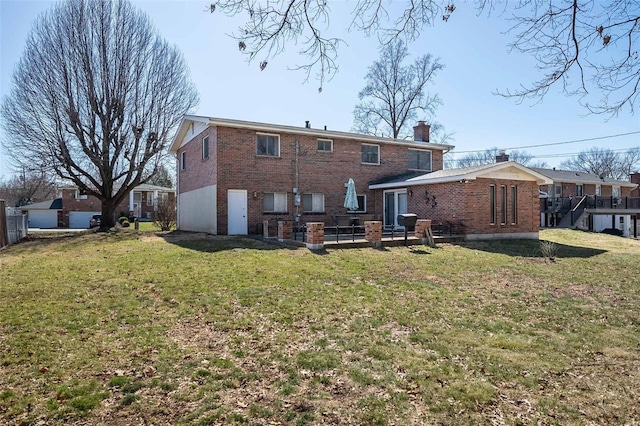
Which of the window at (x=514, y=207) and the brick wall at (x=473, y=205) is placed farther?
the window at (x=514, y=207)

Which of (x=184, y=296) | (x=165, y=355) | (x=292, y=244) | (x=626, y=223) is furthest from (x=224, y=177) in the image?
(x=626, y=223)

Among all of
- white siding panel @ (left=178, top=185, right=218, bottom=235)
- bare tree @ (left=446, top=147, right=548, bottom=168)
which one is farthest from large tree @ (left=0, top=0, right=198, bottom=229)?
bare tree @ (left=446, top=147, right=548, bottom=168)

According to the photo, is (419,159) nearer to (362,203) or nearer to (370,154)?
(370,154)

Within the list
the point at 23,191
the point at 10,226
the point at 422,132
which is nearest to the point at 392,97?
the point at 422,132

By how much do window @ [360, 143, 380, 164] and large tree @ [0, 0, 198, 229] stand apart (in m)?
12.2

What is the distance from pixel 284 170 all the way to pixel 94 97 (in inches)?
483

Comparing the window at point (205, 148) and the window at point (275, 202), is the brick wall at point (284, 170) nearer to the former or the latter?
the window at point (275, 202)

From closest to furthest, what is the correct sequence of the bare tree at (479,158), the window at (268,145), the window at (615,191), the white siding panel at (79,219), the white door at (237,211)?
the white door at (237,211)
the window at (268,145)
the window at (615,191)
the white siding panel at (79,219)
the bare tree at (479,158)

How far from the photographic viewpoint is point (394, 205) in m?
20.7

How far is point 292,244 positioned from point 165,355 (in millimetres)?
9503

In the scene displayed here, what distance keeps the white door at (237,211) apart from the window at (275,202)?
1117 millimetres

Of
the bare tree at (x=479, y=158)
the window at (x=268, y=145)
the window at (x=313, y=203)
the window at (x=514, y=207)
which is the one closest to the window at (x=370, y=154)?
the window at (x=313, y=203)

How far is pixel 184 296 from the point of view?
7.31 meters

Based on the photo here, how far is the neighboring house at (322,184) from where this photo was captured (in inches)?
677
